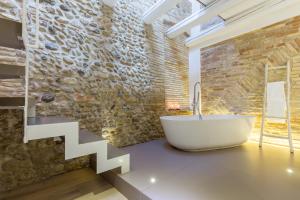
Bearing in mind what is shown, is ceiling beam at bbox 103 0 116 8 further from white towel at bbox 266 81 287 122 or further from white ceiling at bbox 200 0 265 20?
white towel at bbox 266 81 287 122

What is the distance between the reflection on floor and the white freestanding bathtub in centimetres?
126

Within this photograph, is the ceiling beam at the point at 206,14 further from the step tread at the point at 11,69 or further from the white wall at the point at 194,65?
the step tread at the point at 11,69

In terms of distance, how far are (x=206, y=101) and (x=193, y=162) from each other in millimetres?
2400

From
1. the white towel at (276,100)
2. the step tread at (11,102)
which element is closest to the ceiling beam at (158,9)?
the white towel at (276,100)

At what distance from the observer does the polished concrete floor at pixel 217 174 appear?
143 centimetres

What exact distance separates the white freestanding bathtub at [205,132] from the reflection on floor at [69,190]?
1262 mm

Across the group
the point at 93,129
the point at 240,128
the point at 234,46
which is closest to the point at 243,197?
the point at 240,128

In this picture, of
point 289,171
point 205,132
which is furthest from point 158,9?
point 289,171

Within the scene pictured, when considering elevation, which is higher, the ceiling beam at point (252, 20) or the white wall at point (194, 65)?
the ceiling beam at point (252, 20)

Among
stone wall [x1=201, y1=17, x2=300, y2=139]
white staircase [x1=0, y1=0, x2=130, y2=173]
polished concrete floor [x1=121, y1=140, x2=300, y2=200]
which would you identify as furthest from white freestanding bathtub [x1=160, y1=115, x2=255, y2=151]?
white staircase [x1=0, y1=0, x2=130, y2=173]

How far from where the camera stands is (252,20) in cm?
319

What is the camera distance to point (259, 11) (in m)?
2.91

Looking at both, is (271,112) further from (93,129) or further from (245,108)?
(93,129)

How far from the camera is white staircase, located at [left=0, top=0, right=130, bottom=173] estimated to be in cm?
121
